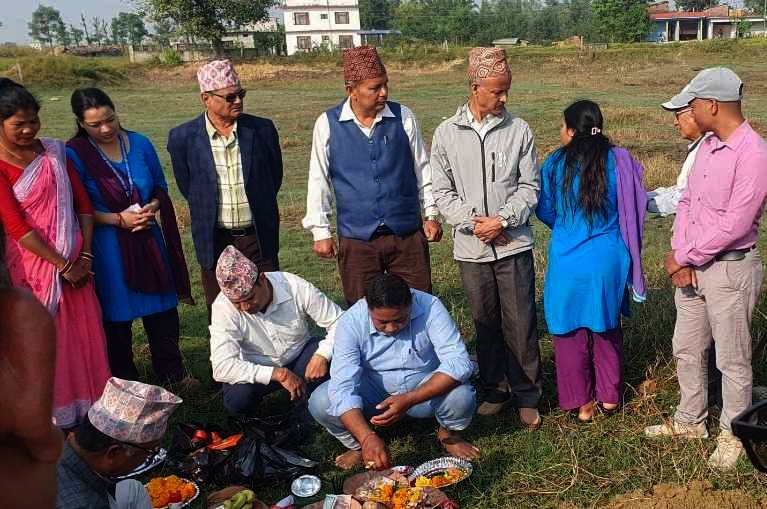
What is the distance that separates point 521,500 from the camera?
3.73 m

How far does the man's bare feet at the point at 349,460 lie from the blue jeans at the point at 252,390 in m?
0.56

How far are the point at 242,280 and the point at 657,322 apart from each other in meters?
3.05

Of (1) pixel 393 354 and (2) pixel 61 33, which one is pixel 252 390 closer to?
(1) pixel 393 354

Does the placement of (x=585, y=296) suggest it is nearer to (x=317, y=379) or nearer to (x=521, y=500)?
(x=521, y=500)

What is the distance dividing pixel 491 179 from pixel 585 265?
0.75 meters

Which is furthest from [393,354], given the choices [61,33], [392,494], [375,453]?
[61,33]

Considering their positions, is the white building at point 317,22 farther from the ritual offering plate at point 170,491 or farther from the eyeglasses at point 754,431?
the eyeglasses at point 754,431

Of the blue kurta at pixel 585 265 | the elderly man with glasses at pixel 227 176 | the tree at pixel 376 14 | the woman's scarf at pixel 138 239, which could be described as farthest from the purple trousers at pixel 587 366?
the tree at pixel 376 14

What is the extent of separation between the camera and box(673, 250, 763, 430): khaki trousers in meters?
3.71

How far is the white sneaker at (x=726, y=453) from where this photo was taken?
3768 mm

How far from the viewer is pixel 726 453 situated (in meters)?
3.82

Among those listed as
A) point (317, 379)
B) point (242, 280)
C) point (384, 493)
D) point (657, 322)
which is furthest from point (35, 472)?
point (657, 322)

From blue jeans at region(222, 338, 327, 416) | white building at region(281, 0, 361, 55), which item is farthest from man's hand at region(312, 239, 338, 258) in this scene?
white building at region(281, 0, 361, 55)

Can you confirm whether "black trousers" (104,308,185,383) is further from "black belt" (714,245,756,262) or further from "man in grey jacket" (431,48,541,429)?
"black belt" (714,245,756,262)
